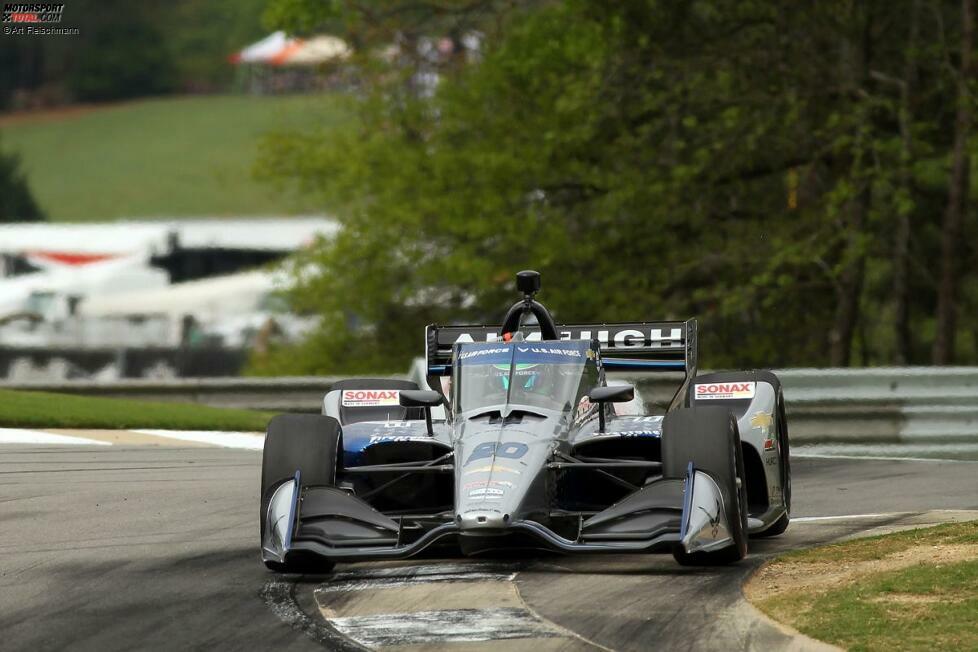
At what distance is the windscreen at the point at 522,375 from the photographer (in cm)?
930

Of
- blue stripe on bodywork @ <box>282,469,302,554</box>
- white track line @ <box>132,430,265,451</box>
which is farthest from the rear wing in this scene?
white track line @ <box>132,430,265,451</box>

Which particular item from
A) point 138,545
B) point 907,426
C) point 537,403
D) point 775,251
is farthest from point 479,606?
point 775,251

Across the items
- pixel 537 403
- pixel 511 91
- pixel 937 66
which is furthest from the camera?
pixel 511 91

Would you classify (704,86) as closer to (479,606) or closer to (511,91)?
(511,91)

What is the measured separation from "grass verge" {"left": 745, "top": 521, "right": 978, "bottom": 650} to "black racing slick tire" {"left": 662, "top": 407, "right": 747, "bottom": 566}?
0.82 ft

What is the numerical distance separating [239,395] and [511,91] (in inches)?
298

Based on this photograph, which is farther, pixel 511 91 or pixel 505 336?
pixel 511 91

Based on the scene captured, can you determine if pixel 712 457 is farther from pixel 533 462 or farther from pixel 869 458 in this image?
pixel 869 458

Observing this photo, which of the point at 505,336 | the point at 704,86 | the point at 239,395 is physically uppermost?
the point at 704,86

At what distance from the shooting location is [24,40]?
95500 millimetres

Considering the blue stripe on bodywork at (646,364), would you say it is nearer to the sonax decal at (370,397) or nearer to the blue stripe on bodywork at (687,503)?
the sonax decal at (370,397)

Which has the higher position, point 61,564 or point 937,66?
point 937,66

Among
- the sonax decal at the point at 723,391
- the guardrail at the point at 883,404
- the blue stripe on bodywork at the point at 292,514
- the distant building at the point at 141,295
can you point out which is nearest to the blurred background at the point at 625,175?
the distant building at the point at 141,295

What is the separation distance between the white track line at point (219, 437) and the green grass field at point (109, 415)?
0.24 metres
